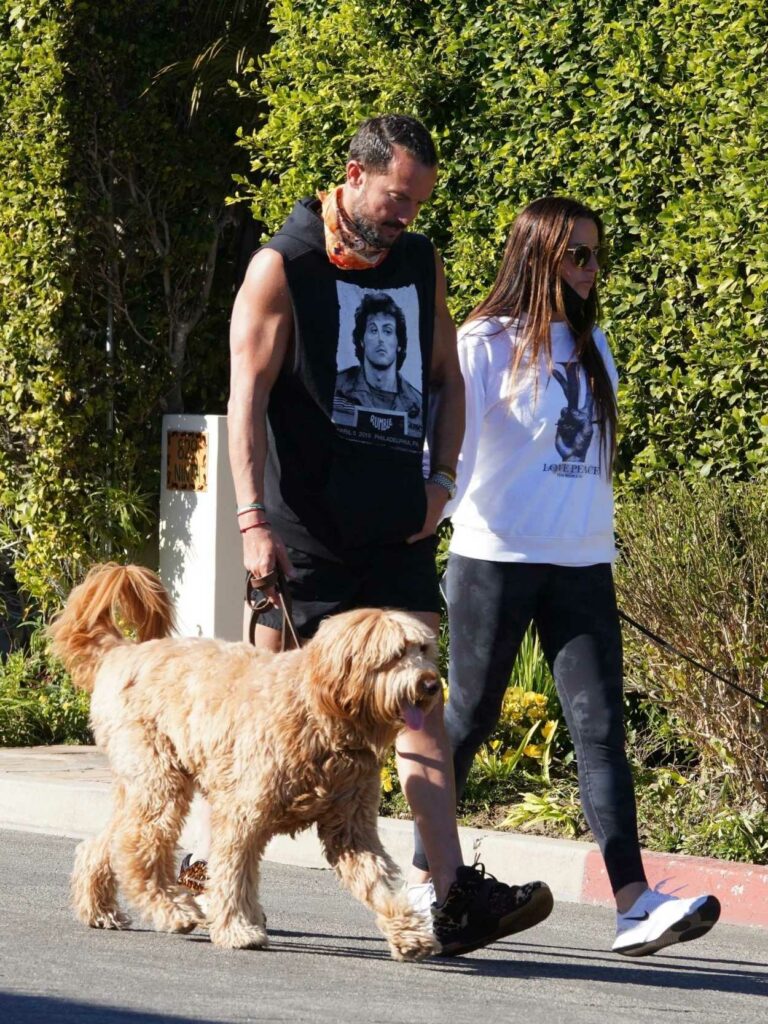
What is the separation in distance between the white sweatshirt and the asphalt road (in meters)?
1.18

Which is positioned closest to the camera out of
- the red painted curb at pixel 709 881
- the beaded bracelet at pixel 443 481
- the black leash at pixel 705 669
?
the beaded bracelet at pixel 443 481

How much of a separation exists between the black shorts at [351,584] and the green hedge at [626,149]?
256 centimetres

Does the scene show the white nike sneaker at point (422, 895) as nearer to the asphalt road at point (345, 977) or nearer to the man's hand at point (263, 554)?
the asphalt road at point (345, 977)

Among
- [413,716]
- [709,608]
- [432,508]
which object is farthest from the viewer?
[709,608]

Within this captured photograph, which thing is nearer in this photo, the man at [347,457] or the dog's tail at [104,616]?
the man at [347,457]

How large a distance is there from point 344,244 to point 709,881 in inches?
103

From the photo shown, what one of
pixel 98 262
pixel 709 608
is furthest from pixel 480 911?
pixel 98 262

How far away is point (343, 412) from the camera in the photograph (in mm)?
4992

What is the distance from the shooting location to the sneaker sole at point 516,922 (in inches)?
195

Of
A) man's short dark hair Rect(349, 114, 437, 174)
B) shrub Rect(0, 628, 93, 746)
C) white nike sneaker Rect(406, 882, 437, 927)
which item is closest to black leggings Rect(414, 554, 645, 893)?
white nike sneaker Rect(406, 882, 437, 927)

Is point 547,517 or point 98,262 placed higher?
point 98,262

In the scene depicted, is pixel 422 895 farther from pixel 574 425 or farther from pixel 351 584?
pixel 574 425

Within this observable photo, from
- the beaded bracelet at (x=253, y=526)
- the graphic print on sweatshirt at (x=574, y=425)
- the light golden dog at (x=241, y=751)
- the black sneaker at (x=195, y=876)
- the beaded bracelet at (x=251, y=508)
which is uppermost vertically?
the graphic print on sweatshirt at (x=574, y=425)

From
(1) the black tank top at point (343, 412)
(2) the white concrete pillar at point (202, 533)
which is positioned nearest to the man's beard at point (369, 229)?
(1) the black tank top at point (343, 412)
